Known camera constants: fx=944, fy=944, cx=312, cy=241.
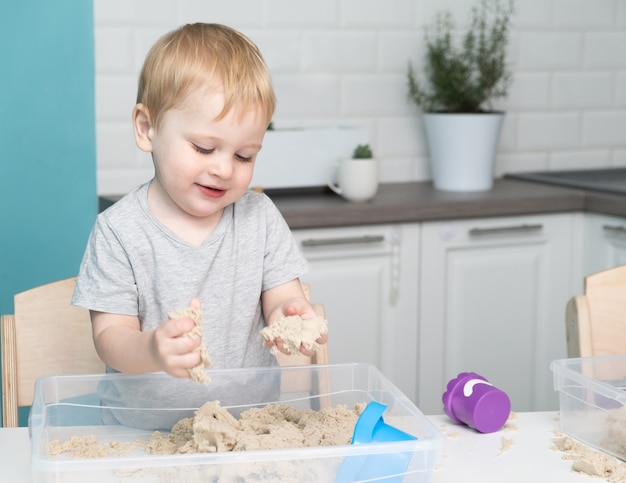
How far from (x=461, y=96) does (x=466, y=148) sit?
0.50 ft

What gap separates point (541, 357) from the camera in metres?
2.53

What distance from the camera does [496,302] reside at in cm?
246

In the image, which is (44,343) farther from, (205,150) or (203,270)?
(205,150)

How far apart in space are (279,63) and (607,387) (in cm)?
168

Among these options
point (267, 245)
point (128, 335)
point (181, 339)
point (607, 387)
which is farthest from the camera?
point (267, 245)

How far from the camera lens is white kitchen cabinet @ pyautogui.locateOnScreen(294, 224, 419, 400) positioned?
7.33 ft

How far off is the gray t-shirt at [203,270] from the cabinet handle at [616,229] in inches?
47.4

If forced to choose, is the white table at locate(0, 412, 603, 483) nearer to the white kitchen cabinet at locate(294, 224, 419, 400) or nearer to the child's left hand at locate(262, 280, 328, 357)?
the child's left hand at locate(262, 280, 328, 357)

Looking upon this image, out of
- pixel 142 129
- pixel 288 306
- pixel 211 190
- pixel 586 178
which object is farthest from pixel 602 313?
pixel 586 178

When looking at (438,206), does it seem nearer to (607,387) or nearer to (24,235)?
(24,235)

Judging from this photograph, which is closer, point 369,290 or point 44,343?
point 44,343

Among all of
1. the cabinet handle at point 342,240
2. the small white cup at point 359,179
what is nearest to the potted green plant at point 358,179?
the small white cup at point 359,179

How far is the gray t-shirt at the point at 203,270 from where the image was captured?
1.25m

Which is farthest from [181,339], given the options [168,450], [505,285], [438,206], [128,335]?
[505,285]
